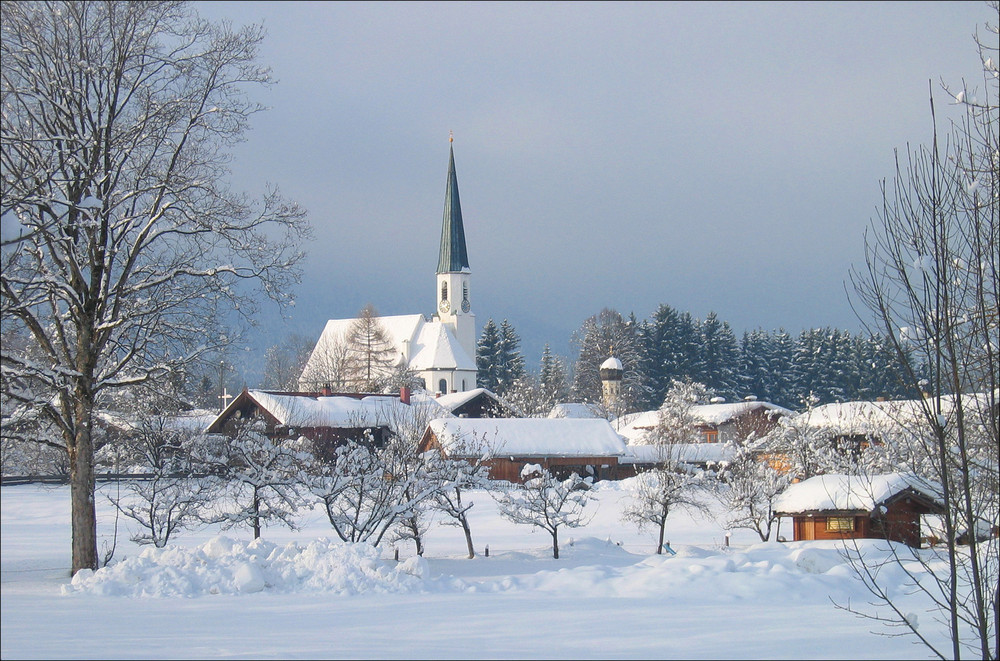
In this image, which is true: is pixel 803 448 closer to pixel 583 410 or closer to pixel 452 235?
pixel 583 410

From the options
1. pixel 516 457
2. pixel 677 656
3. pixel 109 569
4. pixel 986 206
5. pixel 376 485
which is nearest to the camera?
pixel 986 206

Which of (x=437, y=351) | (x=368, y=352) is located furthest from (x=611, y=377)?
(x=368, y=352)

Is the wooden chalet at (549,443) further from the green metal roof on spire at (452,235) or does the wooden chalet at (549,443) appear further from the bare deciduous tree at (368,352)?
the green metal roof on spire at (452,235)

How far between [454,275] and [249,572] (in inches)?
3756

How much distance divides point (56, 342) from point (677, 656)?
1155 centimetres

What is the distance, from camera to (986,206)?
7969 millimetres

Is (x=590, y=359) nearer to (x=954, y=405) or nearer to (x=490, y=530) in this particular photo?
(x=490, y=530)

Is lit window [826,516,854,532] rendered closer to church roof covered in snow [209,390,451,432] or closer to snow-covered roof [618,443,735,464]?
snow-covered roof [618,443,735,464]

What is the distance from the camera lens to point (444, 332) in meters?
99.2

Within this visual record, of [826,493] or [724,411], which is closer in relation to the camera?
[826,493]

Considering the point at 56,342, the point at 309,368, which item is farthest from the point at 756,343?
the point at 56,342

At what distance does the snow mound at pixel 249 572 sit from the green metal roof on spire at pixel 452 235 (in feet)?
304

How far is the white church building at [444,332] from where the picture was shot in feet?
315

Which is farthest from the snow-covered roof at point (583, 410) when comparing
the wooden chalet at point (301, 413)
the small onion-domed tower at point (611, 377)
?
the wooden chalet at point (301, 413)
